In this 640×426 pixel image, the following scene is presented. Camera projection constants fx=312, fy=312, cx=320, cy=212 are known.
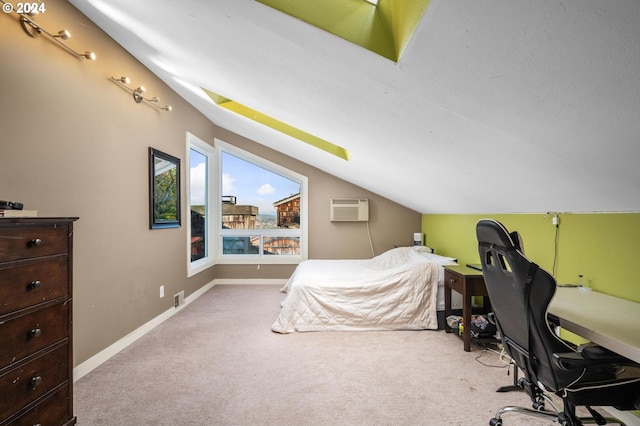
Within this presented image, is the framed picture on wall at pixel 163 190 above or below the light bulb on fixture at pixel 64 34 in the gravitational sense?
below

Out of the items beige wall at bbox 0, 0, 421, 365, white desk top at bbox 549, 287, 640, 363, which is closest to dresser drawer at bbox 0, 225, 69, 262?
beige wall at bbox 0, 0, 421, 365

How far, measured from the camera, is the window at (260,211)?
5.46 m

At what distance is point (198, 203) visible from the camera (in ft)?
16.3

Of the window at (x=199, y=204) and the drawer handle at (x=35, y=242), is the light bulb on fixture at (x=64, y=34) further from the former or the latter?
the window at (x=199, y=204)

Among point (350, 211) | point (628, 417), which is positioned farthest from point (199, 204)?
point (628, 417)

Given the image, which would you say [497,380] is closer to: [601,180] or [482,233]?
[482,233]

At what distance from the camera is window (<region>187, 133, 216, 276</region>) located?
4.37 m

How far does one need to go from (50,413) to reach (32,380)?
0.77ft

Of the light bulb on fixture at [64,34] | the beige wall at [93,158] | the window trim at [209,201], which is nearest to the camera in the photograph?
the beige wall at [93,158]

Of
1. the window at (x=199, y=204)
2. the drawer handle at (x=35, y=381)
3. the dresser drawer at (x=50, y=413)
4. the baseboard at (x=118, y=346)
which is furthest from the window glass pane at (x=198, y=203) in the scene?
the drawer handle at (x=35, y=381)

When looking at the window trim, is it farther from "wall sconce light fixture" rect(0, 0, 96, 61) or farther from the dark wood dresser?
the dark wood dresser

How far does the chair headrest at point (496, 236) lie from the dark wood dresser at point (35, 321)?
214cm

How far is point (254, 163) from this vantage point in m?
5.47

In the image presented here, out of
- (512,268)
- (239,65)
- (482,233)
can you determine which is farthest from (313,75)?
(512,268)
